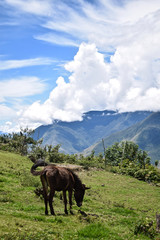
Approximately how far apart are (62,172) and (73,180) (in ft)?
5.52

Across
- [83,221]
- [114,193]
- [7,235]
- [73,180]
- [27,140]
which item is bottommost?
[114,193]

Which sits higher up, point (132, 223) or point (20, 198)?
point (20, 198)

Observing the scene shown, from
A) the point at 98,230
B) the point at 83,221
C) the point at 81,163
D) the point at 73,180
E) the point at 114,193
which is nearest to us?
the point at 98,230

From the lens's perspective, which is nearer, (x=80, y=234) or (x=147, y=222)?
(x=80, y=234)

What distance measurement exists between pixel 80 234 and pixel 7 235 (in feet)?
11.9

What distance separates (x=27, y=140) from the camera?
290 feet

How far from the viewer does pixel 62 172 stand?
14.2 m

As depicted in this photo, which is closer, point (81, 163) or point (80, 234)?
point (80, 234)

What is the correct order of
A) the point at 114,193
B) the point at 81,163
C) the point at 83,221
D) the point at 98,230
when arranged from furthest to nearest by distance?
the point at 81,163, the point at 114,193, the point at 83,221, the point at 98,230

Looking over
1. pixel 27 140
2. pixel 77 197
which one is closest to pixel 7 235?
pixel 77 197

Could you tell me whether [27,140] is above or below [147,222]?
above

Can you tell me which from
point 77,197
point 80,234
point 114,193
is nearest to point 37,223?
point 80,234

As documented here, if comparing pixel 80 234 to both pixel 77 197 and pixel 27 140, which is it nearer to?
pixel 77 197

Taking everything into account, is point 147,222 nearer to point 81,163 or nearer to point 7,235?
point 7,235
